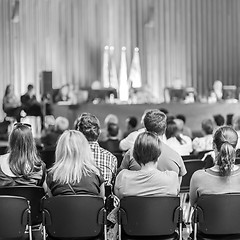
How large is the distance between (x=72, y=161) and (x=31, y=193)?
39cm

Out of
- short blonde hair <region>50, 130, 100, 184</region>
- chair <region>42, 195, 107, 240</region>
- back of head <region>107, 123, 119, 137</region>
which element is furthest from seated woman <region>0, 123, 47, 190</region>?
back of head <region>107, 123, 119, 137</region>

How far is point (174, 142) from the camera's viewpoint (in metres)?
7.14

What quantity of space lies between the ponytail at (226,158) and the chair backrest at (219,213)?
8.9 inches

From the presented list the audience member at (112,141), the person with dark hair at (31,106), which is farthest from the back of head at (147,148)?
the person with dark hair at (31,106)

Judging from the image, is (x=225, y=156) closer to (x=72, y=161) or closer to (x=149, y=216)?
(x=149, y=216)

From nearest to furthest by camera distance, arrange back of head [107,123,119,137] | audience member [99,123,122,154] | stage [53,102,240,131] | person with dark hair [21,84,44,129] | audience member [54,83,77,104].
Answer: audience member [99,123,122,154] → back of head [107,123,119,137] → stage [53,102,240,131] → person with dark hair [21,84,44,129] → audience member [54,83,77,104]

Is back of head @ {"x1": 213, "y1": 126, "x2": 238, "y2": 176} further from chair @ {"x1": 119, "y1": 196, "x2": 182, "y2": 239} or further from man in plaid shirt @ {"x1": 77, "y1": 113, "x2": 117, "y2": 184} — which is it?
man in plaid shirt @ {"x1": 77, "y1": 113, "x2": 117, "y2": 184}

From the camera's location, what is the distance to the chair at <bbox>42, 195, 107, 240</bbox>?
4551mm

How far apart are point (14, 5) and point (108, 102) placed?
13.5ft

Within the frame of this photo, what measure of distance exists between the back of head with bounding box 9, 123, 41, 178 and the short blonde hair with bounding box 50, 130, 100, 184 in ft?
1.00

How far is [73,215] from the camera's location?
459cm

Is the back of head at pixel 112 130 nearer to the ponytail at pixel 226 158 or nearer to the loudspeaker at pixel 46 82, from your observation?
the ponytail at pixel 226 158

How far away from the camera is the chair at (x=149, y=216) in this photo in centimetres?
456

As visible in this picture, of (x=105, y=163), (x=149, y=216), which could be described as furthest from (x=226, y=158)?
(x=105, y=163)
